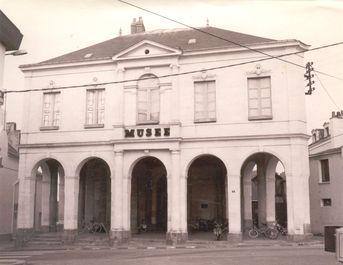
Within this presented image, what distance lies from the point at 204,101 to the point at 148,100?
120 inches

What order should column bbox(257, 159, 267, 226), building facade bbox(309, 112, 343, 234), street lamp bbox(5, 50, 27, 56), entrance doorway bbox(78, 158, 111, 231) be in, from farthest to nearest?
building facade bbox(309, 112, 343, 234) < entrance doorway bbox(78, 158, 111, 231) < column bbox(257, 159, 267, 226) < street lamp bbox(5, 50, 27, 56)

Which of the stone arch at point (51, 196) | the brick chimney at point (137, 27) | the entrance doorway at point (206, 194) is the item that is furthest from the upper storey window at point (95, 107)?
the entrance doorway at point (206, 194)

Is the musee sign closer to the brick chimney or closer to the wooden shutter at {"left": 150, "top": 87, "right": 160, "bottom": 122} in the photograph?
the wooden shutter at {"left": 150, "top": 87, "right": 160, "bottom": 122}

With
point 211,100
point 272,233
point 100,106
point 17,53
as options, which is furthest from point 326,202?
point 17,53

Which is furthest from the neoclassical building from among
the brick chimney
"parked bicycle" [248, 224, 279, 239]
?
the brick chimney

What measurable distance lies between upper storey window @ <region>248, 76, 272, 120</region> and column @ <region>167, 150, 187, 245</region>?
15.0 feet

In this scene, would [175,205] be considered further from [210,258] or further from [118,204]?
[210,258]

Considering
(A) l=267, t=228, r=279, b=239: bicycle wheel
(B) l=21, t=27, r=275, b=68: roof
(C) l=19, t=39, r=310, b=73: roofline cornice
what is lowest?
(A) l=267, t=228, r=279, b=239: bicycle wheel

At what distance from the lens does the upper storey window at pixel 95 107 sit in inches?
1117

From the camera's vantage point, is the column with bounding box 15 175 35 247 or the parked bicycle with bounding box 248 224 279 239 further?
the column with bounding box 15 175 35 247

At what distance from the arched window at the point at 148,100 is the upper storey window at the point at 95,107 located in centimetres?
225

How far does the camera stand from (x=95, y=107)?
2848cm

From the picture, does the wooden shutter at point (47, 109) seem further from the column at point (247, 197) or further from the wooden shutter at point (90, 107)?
the column at point (247, 197)

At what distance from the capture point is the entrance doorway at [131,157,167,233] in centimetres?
3200
